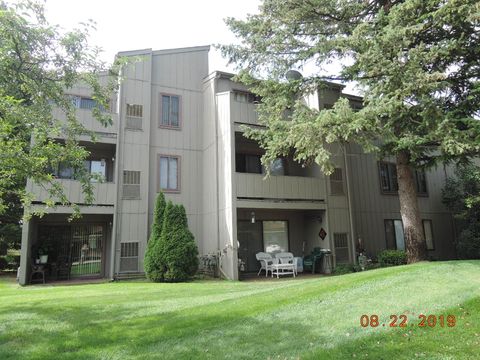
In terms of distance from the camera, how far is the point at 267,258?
53.5 feet

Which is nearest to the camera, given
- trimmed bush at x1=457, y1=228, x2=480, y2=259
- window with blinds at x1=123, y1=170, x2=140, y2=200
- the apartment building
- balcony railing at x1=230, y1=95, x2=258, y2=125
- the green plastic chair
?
the apartment building

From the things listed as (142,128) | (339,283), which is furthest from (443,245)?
(142,128)

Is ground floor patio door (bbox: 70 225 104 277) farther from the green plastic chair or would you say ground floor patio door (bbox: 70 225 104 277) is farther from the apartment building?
the green plastic chair

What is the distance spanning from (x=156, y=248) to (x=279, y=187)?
574 centimetres

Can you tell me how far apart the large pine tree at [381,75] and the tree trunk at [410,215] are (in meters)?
0.03

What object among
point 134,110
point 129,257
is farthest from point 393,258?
point 134,110

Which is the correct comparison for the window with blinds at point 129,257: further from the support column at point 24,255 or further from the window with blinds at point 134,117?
the window with blinds at point 134,117

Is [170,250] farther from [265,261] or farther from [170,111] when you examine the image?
[170,111]

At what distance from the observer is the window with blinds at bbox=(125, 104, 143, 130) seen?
16094 millimetres

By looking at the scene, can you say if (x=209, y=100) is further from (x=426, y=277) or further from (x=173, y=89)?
(x=426, y=277)

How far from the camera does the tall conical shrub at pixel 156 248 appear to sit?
13.6 meters

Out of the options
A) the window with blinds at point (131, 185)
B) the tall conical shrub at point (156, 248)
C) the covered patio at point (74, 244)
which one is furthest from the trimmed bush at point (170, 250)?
the covered patio at point (74, 244)

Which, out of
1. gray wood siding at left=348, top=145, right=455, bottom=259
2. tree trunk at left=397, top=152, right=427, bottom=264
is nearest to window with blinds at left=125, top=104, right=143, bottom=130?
gray wood siding at left=348, top=145, right=455, bottom=259

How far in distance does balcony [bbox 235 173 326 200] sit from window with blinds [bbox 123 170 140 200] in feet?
14.0
